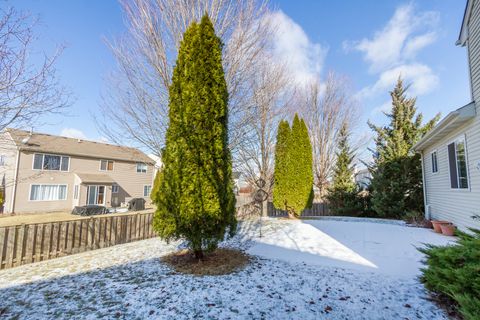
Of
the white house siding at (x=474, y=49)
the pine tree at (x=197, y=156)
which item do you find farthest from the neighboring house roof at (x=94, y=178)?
the white house siding at (x=474, y=49)

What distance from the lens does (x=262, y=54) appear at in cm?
795

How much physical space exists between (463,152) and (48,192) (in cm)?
2256

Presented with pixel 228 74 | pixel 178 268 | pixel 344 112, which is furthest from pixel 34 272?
pixel 344 112

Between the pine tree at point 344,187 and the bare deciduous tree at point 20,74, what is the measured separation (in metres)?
13.3

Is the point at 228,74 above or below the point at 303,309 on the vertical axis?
above

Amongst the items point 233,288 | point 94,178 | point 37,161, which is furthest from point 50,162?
point 233,288

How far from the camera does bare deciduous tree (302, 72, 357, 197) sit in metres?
16.0

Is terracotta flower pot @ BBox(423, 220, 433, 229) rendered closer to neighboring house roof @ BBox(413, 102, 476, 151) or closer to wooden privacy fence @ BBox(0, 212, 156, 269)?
neighboring house roof @ BBox(413, 102, 476, 151)

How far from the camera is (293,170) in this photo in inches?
422

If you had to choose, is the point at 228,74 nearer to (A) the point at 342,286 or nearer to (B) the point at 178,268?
(B) the point at 178,268

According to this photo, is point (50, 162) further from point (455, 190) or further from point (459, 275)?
point (455, 190)

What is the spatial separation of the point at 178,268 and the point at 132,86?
5.53m

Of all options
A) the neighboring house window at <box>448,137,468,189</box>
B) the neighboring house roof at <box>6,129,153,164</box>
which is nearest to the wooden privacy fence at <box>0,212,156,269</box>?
the neighboring house roof at <box>6,129,153,164</box>

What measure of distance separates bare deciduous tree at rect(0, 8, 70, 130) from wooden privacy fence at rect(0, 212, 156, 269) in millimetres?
2254
